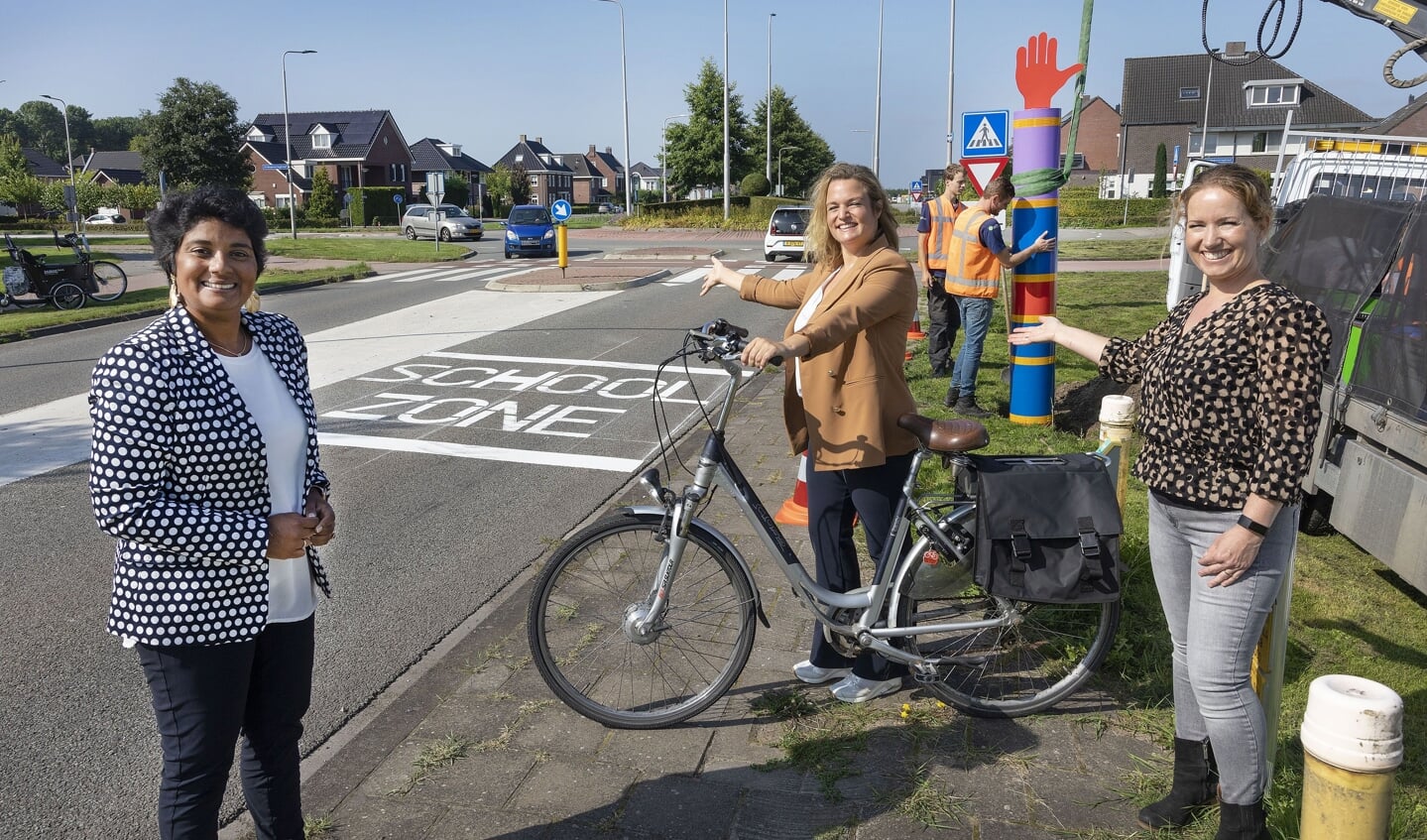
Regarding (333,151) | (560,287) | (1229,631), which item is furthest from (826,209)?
(333,151)

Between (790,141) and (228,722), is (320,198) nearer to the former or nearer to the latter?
(790,141)

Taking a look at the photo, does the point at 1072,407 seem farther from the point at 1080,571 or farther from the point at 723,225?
the point at 723,225

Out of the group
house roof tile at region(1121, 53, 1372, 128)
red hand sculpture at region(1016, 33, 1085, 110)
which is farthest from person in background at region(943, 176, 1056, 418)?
house roof tile at region(1121, 53, 1372, 128)

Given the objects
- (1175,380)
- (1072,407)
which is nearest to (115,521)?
(1175,380)

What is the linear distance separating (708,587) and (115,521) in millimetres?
1878

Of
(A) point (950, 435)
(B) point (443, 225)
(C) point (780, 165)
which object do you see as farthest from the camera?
(C) point (780, 165)

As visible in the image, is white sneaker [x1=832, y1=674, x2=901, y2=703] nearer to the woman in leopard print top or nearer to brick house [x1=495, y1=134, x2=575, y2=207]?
the woman in leopard print top

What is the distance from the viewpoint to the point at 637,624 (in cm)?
353

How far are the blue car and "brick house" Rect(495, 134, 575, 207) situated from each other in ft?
241

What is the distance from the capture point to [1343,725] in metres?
1.96

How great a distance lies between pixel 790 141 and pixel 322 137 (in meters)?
33.7

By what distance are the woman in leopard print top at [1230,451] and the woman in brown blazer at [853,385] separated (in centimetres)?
89

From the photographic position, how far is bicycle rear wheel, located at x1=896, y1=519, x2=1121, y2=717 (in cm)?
355

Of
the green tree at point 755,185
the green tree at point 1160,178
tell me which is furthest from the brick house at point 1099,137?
the green tree at point 755,185
